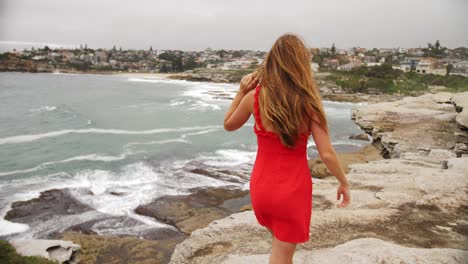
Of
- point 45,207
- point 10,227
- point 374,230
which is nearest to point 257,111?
point 374,230

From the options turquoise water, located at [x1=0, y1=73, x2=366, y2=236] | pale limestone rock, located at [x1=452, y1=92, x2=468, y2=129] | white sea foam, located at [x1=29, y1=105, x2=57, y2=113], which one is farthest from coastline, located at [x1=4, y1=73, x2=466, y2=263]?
white sea foam, located at [x1=29, y1=105, x2=57, y2=113]

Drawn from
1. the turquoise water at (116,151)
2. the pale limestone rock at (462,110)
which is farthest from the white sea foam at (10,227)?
the pale limestone rock at (462,110)

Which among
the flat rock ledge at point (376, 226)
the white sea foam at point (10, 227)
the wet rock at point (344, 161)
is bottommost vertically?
the white sea foam at point (10, 227)

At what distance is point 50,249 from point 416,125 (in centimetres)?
1230

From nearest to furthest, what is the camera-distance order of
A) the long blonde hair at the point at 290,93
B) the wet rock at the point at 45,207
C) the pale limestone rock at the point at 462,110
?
1. the long blonde hair at the point at 290,93
2. the pale limestone rock at the point at 462,110
3. the wet rock at the point at 45,207

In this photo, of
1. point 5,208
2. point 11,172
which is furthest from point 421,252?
point 11,172

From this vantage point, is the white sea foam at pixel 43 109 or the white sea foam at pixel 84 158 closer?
the white sea foam at pixel 84 158

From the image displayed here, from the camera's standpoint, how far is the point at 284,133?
2186 mm

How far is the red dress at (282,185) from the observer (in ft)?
7.53

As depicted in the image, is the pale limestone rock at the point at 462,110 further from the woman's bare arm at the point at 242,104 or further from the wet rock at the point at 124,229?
the woman's bare arm at the point at 242,104

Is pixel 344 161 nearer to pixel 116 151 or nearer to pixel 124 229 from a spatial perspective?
pixel 124 229

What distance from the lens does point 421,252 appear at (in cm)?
376

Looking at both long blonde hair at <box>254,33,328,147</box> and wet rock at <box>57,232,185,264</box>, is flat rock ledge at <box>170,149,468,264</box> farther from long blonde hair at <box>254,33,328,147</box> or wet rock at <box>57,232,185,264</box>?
wet rock at <box>57,232,185,264</box>

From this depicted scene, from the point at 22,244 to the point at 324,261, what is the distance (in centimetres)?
771
